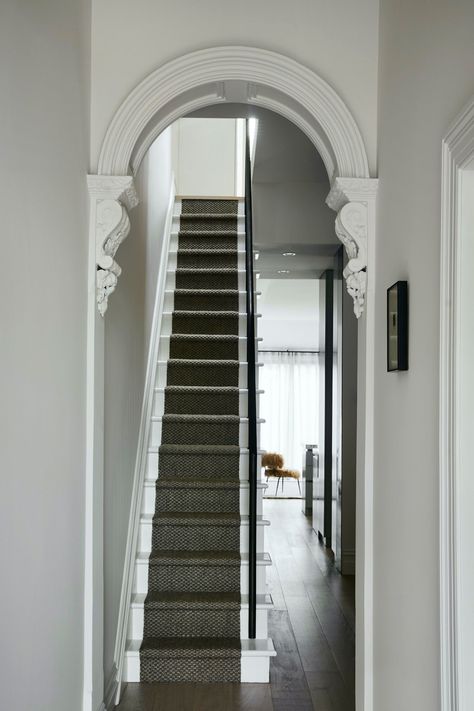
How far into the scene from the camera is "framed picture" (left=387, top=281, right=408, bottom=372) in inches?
84.7

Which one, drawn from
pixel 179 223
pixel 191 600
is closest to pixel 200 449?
pixel 191 600

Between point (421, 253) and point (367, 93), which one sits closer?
point (421, 253)

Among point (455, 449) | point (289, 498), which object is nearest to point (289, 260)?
point (455, 449)

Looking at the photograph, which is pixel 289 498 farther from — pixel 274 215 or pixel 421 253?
pixel 421 253

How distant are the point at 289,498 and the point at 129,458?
8.00m

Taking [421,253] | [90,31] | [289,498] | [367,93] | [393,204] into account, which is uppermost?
[90,31]

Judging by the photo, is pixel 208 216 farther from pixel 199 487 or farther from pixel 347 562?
pixel 347 562

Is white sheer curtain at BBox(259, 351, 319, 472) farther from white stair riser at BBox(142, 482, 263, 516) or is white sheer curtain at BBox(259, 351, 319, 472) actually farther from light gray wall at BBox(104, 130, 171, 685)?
white stair riser at BBox(142, 482, 263, 516)

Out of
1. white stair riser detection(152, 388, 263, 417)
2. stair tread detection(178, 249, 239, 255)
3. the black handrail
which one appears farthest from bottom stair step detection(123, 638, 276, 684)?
stair tread detection(178, 249, 239, 255)

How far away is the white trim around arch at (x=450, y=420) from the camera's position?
5.49 feet

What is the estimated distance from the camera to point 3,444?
5.48 ft

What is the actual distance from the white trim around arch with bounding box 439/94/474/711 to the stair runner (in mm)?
1994

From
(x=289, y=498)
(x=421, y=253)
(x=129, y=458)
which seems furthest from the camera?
(x=289, y=498)

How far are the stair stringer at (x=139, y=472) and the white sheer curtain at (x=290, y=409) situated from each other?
24.4 feet
